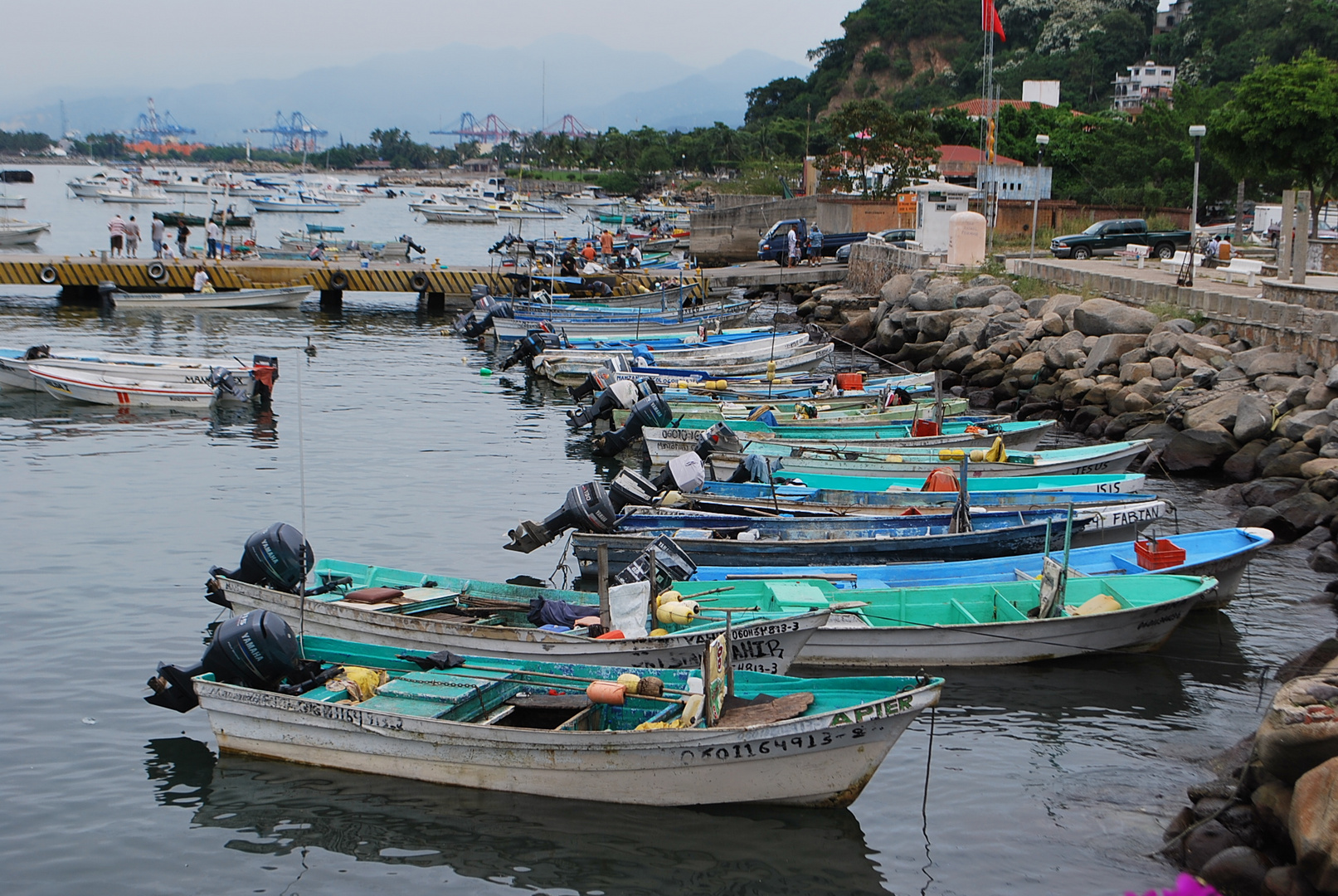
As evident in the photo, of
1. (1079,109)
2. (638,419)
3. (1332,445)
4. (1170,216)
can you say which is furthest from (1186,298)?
(1079,109)

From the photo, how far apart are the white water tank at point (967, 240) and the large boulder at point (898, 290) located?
177 centimetres

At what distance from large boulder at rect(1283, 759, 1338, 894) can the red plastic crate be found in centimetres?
671

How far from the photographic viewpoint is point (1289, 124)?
2903 centimetres

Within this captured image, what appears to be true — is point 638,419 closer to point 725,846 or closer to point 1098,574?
point 1098,574

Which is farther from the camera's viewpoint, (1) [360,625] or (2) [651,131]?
(2) [651,131]

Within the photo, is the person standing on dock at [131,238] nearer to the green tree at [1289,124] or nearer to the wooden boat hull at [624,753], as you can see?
the green tree at [1289,124]

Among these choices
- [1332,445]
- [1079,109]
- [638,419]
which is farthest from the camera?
[1079,109]

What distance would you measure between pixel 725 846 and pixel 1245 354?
1987 centimetres

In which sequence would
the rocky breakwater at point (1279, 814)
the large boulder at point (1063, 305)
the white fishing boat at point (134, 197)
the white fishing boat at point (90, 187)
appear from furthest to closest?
the white fishing boat at point (90, 187) → the white fishing boat at point (134, 197) → the large boulder at point (1063, 305) → the rocky breakwater at point (1279, 814)

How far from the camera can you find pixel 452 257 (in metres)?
74.8

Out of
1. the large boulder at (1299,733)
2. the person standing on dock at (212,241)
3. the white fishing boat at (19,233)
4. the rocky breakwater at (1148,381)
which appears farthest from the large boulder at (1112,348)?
the white fishing boat at (19,233)

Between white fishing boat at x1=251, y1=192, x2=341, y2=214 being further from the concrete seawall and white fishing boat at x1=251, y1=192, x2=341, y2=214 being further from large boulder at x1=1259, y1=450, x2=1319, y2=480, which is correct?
large boulder at x1=1259, y1=450, x2=1319, y2=480

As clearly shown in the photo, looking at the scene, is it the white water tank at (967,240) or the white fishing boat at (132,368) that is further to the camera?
the white water tank at (967,240)

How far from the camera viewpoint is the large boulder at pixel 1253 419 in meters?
22.2
